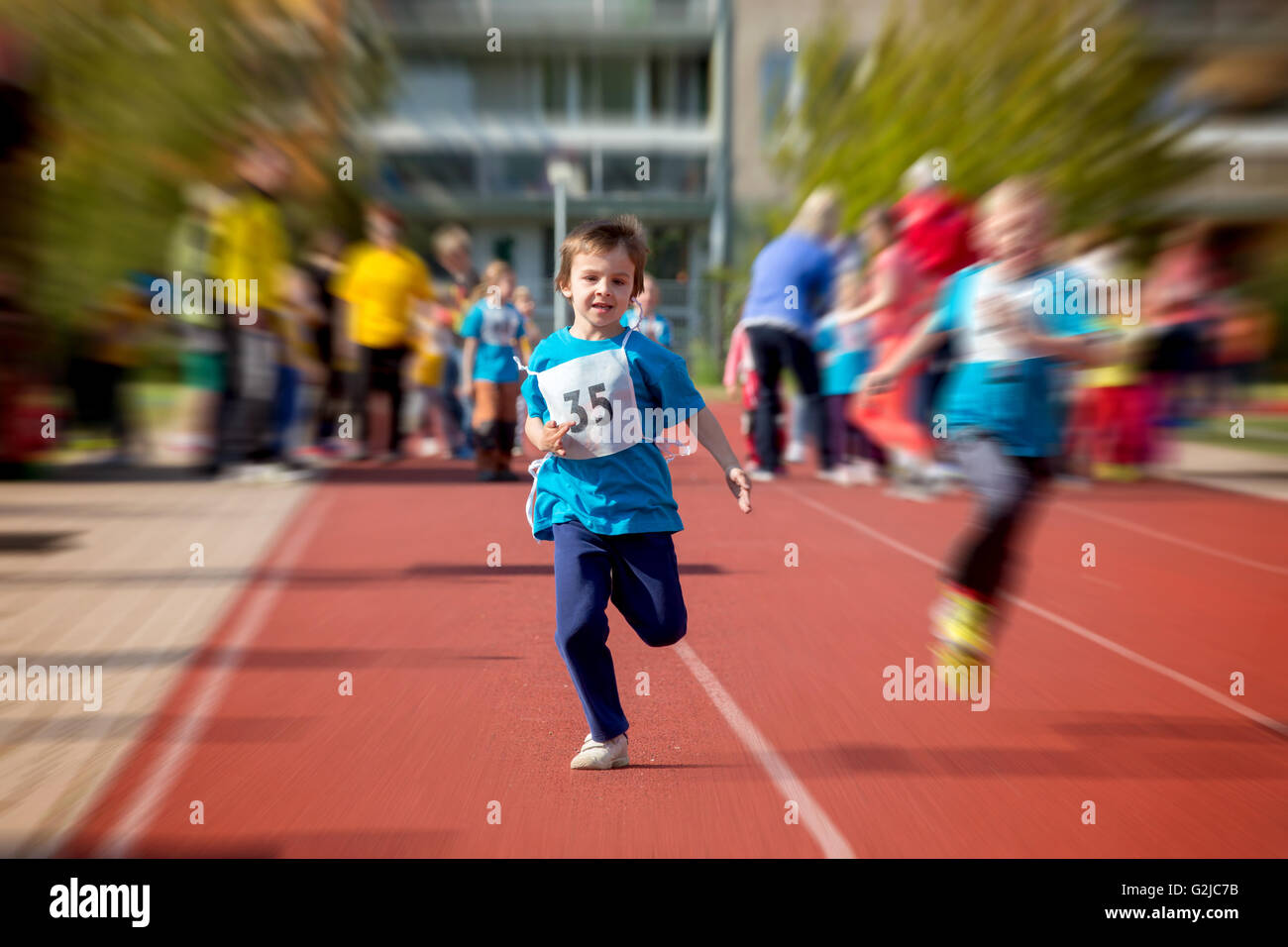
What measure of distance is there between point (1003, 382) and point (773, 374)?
6.14 meters

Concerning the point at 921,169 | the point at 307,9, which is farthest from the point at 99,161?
the point at 921,169

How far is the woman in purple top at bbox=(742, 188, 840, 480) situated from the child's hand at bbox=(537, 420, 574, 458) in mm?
7247

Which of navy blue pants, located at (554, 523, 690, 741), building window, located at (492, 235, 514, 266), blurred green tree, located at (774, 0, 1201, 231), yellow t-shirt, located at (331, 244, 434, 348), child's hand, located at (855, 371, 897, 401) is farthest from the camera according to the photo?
building window, located at (492, 235, 514, 266)

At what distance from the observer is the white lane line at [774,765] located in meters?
4.10

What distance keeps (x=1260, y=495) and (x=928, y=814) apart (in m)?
9.45

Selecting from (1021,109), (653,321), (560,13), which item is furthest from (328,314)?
(560,13)

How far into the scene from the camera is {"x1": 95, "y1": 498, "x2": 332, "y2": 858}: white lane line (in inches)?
162

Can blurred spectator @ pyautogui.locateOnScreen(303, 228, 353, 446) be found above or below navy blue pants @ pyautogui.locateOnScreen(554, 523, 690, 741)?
above

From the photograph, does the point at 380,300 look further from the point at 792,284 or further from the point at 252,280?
the point at 792,284

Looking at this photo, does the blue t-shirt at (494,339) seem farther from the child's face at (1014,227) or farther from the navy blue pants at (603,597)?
the navy blue pants at (603,597)

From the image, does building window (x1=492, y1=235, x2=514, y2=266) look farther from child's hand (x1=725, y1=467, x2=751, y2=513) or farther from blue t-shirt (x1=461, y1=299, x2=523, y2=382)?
child's hand (x1=725, y1=467, x2=751, y2=513)

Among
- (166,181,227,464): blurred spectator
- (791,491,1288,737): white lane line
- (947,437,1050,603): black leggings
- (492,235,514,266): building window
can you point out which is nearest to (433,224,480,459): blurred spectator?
(166,181,227,464): blurred spectator

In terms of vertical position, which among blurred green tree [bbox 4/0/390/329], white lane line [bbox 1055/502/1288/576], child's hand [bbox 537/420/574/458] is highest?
blurred green tree [bbox 4/0/390/329]

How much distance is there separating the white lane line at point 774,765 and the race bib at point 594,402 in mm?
1254
